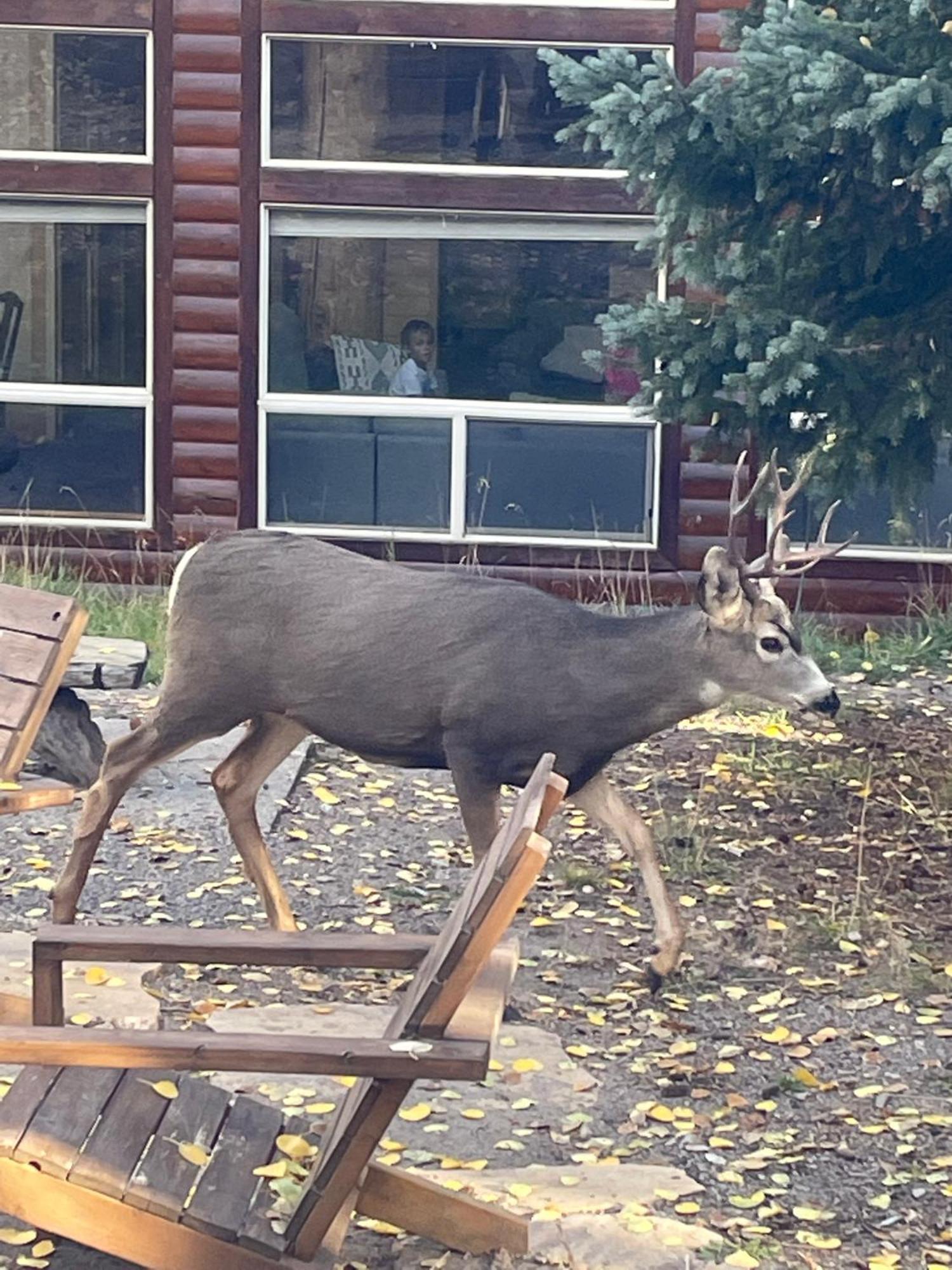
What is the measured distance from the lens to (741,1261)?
4.09 metres

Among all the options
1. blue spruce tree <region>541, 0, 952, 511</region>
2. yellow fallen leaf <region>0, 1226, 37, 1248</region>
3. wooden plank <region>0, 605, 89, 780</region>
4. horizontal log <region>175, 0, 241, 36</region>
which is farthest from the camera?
horizontal log <region>175, 0, 241, 36</region>

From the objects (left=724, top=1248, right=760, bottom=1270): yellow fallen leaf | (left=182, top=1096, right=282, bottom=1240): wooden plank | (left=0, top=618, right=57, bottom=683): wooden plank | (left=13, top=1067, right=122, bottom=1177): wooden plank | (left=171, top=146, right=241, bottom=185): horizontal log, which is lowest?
(left=724, top=1248, right=760, bottom=1270): yellow fallen leaf

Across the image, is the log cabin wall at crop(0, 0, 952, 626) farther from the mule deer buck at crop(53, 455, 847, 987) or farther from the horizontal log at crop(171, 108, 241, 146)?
the mule deer buck at crop(53, 455, 847, 987)

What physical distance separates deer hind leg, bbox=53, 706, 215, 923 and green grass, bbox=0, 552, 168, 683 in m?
3.81

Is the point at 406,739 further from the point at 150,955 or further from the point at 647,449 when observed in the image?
the point at 647,449

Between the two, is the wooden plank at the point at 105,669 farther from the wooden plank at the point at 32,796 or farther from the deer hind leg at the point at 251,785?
the wooden plank at the point at 32,796

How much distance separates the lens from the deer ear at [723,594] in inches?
237

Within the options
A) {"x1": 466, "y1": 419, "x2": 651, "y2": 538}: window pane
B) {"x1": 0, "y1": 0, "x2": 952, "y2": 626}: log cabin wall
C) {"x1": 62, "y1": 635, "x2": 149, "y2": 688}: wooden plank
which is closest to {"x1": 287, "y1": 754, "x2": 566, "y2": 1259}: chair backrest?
{"x1": 62, "y1": 635, "x2": 149, "y2": 688}: wooden plank

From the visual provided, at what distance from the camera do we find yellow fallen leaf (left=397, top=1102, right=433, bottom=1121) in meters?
4.86

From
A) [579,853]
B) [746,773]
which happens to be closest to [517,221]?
[746,773]

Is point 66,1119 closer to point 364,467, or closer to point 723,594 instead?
point 723,594

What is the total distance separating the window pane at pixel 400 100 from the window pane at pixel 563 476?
163 cm

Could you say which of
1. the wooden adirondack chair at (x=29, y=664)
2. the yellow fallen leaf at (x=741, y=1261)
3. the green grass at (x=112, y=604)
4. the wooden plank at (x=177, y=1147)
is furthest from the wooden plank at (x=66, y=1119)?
the green grass at (x=112, y=604)

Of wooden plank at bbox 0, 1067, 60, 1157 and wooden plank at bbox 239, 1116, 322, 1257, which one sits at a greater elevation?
wooden plank at bbox 0, 1067, 60, 1157
